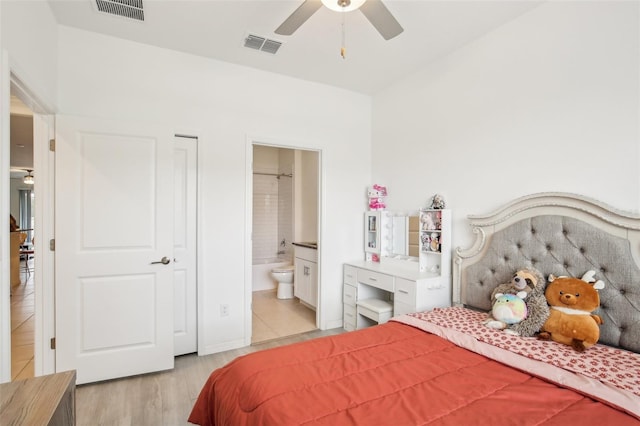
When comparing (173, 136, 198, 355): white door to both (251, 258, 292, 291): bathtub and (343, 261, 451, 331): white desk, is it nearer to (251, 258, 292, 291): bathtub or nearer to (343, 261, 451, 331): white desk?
(343, 261, 451, 331): white desk

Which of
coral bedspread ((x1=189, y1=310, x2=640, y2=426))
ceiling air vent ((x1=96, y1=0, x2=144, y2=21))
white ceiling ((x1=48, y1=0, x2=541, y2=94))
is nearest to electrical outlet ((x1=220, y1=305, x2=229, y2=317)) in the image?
coral bedspread ((x1=189, y1=310, x2=640, y2=426))

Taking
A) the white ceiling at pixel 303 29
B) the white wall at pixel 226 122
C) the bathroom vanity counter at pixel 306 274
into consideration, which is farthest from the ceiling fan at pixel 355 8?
the bathroom vanity counter at pixel 306 274

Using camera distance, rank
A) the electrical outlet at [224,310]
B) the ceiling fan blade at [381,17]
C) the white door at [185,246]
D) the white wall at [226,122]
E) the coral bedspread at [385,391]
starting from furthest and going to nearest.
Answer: the electrical outlet at [224,310]
the white door at [185,246]
the white wall at [226,122]
the ceiling fan blade at [381,17]
the coral bedspread at [385,391]

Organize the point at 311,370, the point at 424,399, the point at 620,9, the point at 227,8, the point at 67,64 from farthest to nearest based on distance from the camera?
1. the point at 67,64
2. the point at 227,8
3. the point at 620,9
4. the point at 311,370
5. the point at 424,399

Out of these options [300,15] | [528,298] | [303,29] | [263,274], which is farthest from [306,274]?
[300,15]

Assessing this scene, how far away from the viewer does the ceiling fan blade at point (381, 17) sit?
1.77 m

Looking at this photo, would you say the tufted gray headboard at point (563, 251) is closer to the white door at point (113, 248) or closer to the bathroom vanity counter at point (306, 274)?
the bathroom vanity counter at point (306, 274)

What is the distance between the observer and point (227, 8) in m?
2.32

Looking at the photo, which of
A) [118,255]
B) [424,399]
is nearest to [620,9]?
[424,399]

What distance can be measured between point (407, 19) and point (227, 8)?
1313 mm

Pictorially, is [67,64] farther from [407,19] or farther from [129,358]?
[407,19]

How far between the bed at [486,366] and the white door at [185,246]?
140 cm

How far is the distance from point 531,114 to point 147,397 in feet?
11.1

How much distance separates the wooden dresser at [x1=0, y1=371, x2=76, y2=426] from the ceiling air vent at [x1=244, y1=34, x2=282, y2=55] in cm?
255
